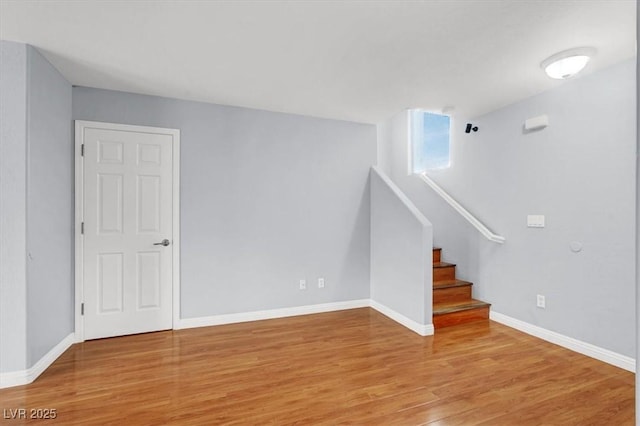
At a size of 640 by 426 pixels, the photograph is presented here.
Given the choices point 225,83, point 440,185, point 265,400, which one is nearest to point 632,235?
point 440,185

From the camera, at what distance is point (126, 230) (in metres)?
3.13

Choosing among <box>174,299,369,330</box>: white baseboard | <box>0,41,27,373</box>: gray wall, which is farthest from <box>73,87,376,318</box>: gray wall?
<box>0,41,27,373</box>: gray wall

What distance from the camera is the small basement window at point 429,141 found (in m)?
4.49

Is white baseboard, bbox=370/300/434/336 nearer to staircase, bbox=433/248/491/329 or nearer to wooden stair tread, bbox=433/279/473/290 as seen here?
staircase, bbox=433/248/491/329

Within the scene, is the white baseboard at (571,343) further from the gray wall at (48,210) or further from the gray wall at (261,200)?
the gray wall at (48,210)

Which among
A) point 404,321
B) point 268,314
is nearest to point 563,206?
point 404,321

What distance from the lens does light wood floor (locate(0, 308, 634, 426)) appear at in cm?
Result: 192

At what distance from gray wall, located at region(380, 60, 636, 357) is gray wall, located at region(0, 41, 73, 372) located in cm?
430

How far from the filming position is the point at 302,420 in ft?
6.12

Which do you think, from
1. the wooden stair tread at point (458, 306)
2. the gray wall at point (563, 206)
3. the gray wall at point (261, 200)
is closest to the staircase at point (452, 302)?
the wooden stair tread at point (458, 306)

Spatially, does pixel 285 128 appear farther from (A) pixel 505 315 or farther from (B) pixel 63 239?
(A) pixel 505 315

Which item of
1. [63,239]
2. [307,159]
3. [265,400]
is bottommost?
[265,400]

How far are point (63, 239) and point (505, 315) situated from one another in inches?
176

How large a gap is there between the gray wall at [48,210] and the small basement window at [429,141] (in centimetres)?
433
